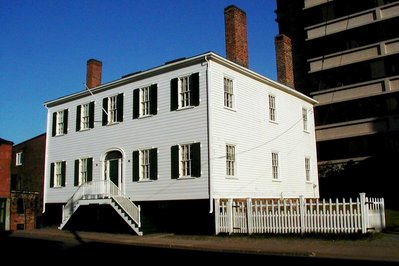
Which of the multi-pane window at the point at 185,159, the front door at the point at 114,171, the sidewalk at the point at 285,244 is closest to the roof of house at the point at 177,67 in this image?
the multi-pane window at the point at 185,159

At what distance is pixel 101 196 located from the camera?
78.0ft

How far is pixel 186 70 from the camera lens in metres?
22.4

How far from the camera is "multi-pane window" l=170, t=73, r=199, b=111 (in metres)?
22.0

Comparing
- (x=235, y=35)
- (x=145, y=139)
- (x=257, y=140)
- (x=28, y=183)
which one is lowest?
(x=28, y=183)

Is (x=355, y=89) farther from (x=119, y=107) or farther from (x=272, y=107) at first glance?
(x=119, y=107)

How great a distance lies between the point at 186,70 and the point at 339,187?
64.0ft

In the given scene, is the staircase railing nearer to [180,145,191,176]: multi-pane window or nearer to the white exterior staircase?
the white exterior staircase

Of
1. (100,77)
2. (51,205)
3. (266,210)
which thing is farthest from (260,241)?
(100,77)

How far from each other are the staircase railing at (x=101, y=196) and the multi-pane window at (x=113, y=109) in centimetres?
384

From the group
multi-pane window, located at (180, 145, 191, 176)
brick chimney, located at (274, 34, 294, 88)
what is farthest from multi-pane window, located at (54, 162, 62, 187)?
brick chimney, located at (274, 34, 294, 88)

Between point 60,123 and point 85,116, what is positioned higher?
point 85,116

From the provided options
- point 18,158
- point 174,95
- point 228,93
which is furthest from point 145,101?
point 18,158

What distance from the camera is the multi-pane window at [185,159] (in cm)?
2117

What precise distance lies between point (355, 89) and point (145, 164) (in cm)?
2273
